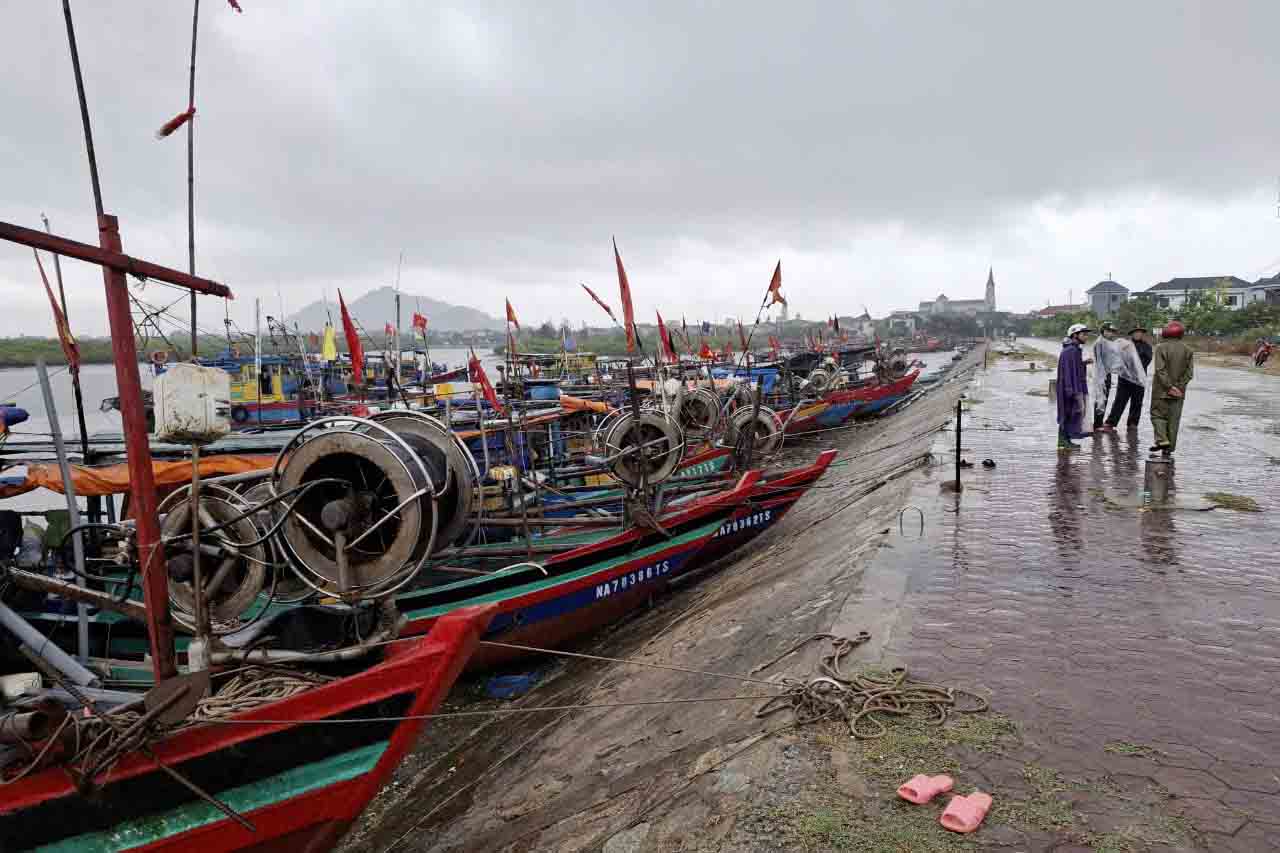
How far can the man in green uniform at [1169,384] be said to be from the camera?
9320 mm

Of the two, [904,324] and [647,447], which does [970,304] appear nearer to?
[904,324]

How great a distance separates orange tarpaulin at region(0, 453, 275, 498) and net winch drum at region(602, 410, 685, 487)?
16.4ft

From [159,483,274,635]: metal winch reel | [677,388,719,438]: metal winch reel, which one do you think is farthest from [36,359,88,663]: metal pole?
[677,388,719,438]: metal winch reel

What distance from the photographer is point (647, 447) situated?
35.2ft

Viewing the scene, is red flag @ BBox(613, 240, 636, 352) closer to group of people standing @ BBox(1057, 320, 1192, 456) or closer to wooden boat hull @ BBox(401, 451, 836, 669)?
wooden boat hull @ BBox(401, 451, 836, 669)

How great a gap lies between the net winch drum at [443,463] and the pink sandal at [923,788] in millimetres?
3858

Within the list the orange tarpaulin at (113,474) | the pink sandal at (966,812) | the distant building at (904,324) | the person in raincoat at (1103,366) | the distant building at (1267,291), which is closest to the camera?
the pink sandal at (966,812)

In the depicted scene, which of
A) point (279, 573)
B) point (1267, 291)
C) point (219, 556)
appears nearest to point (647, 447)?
point (279, 573)

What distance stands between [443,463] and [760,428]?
43.1ft

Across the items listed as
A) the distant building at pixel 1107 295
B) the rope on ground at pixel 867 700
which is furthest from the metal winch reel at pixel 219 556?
the distant building at pixel 1107 295

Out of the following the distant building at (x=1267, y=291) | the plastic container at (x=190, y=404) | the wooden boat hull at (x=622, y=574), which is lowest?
the wooden boat hull at (x=622, y=574)

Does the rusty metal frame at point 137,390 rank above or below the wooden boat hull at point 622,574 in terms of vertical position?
above

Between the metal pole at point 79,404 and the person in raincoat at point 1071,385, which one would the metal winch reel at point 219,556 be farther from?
the person in raincoat at point 1071,385

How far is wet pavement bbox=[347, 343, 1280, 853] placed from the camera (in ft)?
11.2
